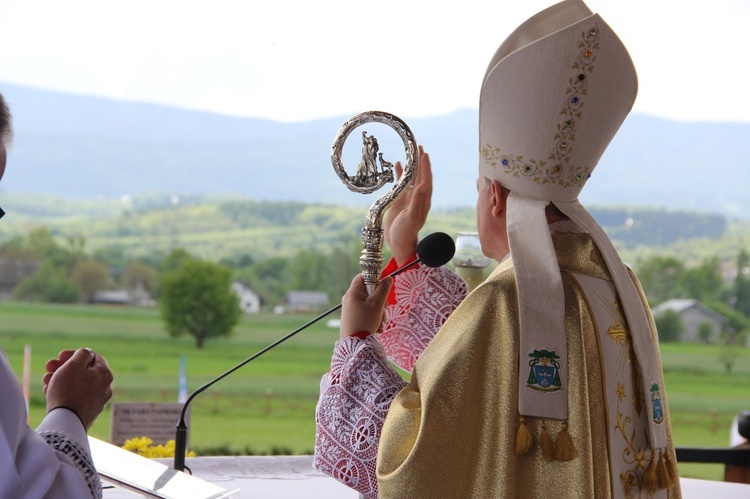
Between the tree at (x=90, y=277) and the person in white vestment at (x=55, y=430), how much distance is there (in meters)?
12.0

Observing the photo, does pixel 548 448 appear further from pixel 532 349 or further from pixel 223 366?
pixel 223 366

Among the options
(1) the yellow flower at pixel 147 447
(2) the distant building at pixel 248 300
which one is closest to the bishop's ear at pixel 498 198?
(1) the yellow flower at pixel 147 447

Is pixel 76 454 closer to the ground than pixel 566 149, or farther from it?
closer to the ground

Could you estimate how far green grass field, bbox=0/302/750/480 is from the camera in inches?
462

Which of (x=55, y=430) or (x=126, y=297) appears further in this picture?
(x=126, y=297)

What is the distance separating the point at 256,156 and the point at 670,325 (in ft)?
27.2

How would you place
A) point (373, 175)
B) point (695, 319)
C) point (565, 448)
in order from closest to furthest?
point (565, 448)
point (373, 175)
point (695, 319)

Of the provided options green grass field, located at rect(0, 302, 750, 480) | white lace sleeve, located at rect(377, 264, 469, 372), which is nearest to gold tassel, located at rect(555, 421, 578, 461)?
white lace sleeve, located at rect(377, 264, 469, 372)

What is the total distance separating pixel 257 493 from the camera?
1916 millimetres

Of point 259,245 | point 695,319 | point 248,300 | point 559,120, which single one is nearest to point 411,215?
point 559,120

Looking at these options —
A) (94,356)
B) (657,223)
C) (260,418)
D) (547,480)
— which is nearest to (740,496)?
(547,480)

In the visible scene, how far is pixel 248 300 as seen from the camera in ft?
43.5

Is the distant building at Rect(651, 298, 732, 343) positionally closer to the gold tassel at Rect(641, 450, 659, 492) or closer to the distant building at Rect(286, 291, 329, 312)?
the distant building at Rect(286, 291, 329, 312)

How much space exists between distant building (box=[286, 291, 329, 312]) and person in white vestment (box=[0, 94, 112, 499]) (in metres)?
11.5
